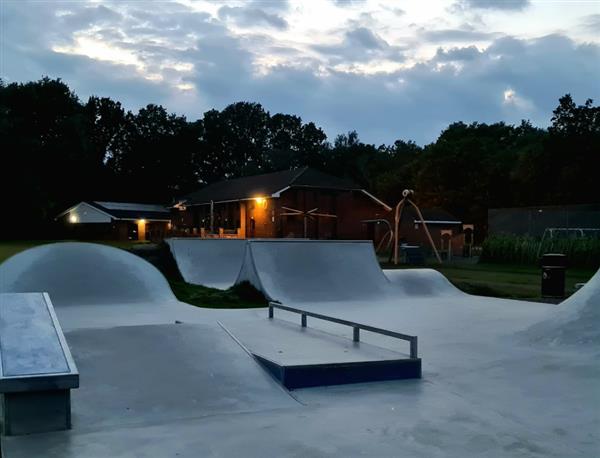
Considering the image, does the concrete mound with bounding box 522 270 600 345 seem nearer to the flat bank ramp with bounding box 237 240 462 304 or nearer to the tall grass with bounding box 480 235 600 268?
the flat bank ramp with bounding box 237 240 462 304

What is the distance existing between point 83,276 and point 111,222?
35903 millimetres

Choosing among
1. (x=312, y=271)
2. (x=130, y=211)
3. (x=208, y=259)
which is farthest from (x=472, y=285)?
(x=130, y=211)

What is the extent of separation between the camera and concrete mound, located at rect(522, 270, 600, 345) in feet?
23.9

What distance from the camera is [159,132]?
219 feet

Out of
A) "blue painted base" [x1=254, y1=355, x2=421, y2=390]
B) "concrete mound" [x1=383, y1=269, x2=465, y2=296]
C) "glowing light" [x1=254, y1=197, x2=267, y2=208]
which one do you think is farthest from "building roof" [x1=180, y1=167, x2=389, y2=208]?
"blue painted base" [x1=254, y1=355, x2=421, y2=390]

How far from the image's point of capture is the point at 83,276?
40.2 ft

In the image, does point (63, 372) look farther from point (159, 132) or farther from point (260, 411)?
point (159, 132)

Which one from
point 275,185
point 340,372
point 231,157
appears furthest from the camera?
point 231,157

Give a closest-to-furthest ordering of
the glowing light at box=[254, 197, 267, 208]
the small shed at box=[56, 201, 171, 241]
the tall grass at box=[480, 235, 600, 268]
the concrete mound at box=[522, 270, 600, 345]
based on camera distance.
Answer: the concrete mound at box=[522, 270, 600, 345], the tall grass at box=[480, 235, 600, 268], the glowing light at box=[254, 197, 267, 208], the small shed at box=[56, 201, 171, 241]

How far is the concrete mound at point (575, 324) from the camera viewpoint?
7274mm

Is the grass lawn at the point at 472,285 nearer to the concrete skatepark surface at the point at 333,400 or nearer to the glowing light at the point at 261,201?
the concrete skatepark surface at the point at 333,400

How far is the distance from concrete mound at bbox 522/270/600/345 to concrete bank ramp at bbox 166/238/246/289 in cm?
1045

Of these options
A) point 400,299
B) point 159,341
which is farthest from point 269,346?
point 400,299

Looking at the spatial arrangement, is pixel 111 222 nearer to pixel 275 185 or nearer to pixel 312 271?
pixel 275 185
